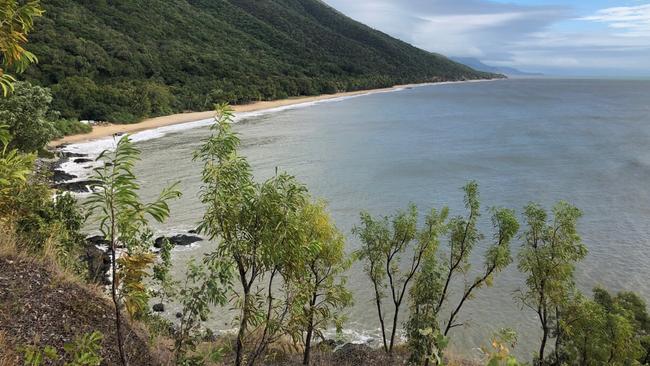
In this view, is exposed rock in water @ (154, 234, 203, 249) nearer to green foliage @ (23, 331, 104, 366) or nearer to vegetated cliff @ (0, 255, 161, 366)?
vegetated cliff @ (0, 255, 161, 366)

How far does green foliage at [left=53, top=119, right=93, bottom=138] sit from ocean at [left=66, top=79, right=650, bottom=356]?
7664 mm

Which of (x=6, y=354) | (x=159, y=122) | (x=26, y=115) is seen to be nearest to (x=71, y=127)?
(x=159, y=122)

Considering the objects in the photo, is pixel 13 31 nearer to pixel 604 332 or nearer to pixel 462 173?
pixel 604 332

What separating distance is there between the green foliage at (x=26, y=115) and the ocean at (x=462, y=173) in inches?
388

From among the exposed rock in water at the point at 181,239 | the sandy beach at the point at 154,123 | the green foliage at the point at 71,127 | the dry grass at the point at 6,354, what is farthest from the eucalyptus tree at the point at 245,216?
the green foliage at the point at 71,127

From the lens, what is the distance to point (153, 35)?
135625 millimetres

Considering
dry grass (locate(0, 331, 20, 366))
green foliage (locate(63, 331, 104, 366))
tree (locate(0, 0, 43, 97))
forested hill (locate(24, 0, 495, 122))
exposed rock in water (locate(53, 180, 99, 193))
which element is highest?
forested hill (locate(24, 0, 495, 122))

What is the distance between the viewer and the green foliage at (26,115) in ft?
131

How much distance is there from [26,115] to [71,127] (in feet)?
112

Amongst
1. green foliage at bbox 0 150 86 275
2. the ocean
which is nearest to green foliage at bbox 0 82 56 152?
the ocean

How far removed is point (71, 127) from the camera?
7169 centimetres

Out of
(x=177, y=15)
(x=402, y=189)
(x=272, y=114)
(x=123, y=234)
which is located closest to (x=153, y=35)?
(x=177, y=15)

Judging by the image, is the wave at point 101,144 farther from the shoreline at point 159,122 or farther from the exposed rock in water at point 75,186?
the shoreline at point 159,122

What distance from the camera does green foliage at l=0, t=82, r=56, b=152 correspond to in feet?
131
